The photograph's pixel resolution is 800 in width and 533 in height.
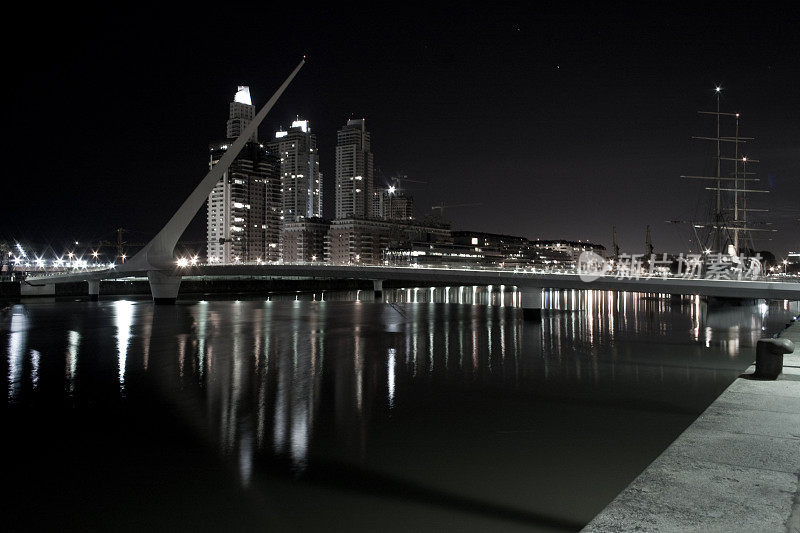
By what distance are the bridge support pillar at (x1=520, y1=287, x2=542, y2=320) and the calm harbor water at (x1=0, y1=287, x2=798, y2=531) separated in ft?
41.0

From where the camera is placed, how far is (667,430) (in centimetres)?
1237

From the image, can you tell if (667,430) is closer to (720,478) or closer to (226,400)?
(720,478)

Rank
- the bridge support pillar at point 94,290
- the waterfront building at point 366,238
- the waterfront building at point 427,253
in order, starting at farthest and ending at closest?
the waterfront building at point 366,238, the waterfront building at point 427,253, the bridge support pillar at point 94,290

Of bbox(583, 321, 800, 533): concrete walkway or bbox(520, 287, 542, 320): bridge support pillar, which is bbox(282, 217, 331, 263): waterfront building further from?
bbox(583, 321, 800, 533): concrete walkway

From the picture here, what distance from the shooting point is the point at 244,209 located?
16412 cm

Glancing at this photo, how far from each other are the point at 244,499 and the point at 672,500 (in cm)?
637

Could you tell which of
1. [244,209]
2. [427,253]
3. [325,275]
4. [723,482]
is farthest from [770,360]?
[244,209]

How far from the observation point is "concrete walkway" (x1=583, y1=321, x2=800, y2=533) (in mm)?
4012

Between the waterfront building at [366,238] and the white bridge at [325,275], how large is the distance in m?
78.9

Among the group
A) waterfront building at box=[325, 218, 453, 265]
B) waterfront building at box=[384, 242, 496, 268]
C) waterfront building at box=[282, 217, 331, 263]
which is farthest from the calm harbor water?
waterfront building at box=[282, 217, 331, 263]

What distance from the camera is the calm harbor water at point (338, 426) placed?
835 centimetres

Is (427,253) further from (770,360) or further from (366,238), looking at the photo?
(770,360)

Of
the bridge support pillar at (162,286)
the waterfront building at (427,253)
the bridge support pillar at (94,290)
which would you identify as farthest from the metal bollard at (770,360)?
the waterfront building at (427,253)

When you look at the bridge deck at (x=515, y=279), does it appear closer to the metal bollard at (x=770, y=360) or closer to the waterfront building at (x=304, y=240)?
the metal bollard at (x=770, y=360)
